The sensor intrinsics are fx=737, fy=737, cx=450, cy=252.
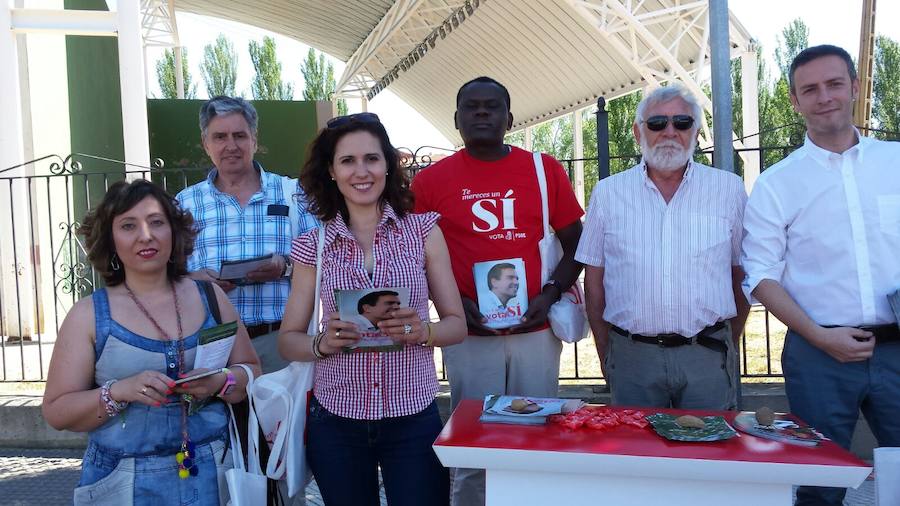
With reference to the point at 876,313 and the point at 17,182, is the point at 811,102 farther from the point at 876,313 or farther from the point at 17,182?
the point at 17,182

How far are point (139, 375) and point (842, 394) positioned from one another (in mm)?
2477

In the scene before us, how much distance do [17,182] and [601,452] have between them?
7.69 meters

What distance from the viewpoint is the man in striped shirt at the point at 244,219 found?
322 centimetres

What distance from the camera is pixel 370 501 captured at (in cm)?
259

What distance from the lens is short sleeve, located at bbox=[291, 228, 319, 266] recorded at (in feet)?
8.66

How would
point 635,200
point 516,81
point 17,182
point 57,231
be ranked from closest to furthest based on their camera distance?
point 635,200
point 17,182
point 57,231
point 516,81

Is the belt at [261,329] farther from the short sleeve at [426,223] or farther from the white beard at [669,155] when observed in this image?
the white beard at [669,155]

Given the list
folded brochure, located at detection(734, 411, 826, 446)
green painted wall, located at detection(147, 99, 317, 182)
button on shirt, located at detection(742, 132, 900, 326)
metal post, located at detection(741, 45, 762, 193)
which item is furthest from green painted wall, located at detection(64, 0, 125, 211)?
metal post, located at detection(741, 45, 762, 193)

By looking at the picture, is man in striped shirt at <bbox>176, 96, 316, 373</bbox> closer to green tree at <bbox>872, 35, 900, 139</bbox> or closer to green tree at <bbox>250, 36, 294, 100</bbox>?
green tree at <bbox>872, 35, 900, 139</bbox>

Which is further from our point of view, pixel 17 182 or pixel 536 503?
pixel 17 182

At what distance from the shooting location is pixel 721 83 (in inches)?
141

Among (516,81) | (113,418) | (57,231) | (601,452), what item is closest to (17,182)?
(57,231)

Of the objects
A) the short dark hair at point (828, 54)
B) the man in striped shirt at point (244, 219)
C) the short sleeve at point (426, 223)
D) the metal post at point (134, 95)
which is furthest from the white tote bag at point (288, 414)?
the metal post at point (134, 95)

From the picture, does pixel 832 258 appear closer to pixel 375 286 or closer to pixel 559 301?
pixel 559 301
